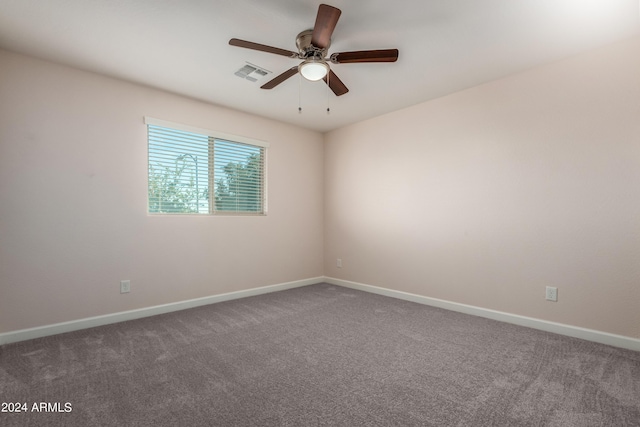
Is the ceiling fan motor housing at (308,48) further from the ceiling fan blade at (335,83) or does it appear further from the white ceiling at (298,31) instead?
the ceiling fan blade at (335,83)

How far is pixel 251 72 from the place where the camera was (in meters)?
2.91

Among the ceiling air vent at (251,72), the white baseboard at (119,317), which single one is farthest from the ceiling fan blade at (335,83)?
the white baseboard at (119,317)

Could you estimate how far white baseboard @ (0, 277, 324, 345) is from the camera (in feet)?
8.44

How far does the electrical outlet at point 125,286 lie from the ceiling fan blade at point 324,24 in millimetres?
2907

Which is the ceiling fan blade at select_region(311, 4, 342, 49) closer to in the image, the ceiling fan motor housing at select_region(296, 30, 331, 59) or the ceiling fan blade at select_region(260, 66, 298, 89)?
the ceiling fan motor housing at select_region(296, 30, 331, 59)

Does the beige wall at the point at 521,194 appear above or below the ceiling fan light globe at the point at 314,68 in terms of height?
below

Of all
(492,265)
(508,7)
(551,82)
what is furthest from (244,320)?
(551,82)

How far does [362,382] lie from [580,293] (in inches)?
84.7

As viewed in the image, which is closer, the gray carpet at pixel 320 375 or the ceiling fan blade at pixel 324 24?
the gray carpet at pixel 320 375

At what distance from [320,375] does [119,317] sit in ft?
7.51

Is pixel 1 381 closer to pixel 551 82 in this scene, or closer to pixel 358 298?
pixel 358 298

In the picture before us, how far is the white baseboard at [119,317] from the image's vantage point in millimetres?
2572

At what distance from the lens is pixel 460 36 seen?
235 cm

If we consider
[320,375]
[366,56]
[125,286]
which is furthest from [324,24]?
[125,286]
